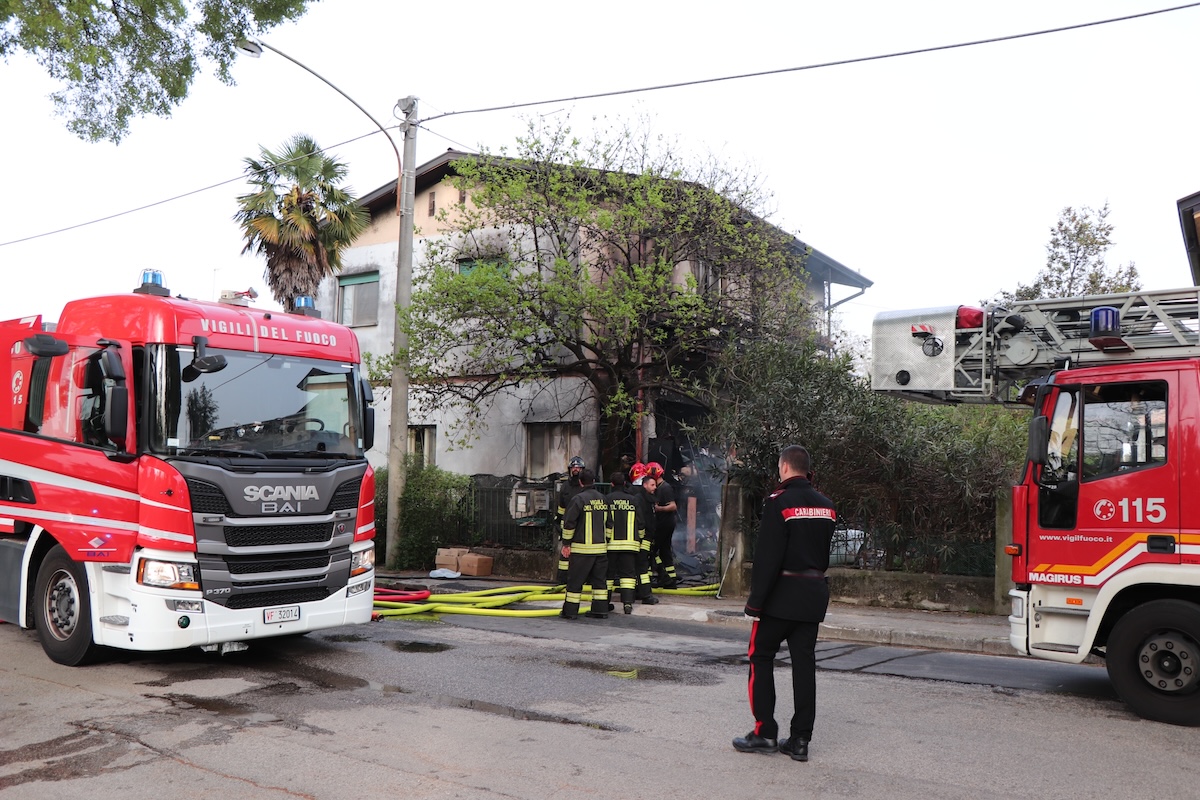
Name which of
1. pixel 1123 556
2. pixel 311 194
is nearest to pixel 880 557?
pixel 1123 556

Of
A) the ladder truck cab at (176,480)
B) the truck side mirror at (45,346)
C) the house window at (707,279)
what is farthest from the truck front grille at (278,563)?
the house window at (707,279)

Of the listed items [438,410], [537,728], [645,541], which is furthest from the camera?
[438,410]

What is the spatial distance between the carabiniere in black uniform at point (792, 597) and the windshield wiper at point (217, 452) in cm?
446

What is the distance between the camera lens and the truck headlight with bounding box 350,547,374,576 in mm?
8875

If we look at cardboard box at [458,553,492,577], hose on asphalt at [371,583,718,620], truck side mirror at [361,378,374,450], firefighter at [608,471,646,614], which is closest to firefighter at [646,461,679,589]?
hose on asphalt at [371,583,718,620]

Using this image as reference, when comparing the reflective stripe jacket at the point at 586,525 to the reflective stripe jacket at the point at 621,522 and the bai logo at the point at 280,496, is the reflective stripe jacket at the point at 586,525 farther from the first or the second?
the bai logo at the point at 280,496

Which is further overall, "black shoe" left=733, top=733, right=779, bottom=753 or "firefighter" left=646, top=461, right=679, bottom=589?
"firefighter" left=646, top=461, right=679, bottom=589

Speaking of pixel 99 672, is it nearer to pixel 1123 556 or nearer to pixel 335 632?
pixel 335 632

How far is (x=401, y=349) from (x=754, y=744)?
11596mm

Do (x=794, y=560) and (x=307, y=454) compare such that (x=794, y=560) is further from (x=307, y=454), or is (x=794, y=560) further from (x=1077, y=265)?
(x=1077, y=265)

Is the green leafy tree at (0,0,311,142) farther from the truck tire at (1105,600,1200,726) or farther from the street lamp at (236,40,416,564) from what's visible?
the truck tire at (1105,600,1200,726)

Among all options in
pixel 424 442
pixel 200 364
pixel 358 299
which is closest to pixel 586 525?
pixel 200 364

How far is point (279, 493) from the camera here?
813cm

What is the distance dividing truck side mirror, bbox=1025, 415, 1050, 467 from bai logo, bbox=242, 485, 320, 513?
586 centimetres
